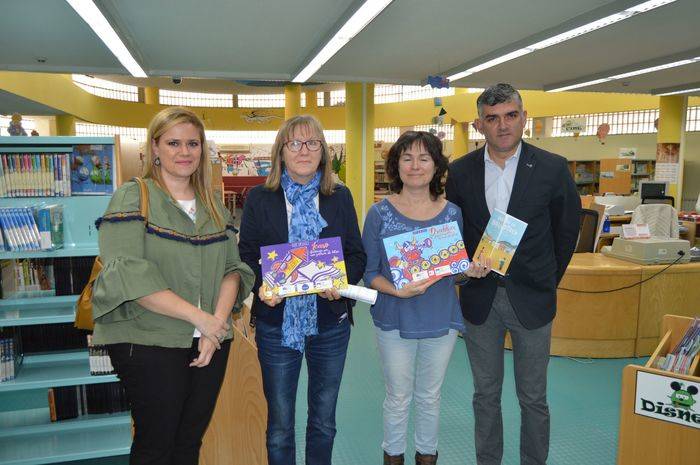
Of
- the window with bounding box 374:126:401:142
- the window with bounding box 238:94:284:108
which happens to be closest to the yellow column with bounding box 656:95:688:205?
the window with bounding box 374:126:401:142

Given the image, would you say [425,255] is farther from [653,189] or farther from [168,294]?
[653,189]

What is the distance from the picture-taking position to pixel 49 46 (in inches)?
287

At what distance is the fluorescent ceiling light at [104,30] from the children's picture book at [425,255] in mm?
4524

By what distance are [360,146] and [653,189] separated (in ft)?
21.1

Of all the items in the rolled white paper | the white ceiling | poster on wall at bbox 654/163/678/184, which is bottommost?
the rolled white paper

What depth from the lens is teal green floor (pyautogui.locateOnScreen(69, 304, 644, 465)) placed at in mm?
3011

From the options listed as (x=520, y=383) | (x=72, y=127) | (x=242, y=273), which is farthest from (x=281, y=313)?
(x=72, y=127)

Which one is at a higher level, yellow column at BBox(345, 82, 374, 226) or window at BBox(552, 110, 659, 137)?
window at BBox(552, 110, 659, 137)

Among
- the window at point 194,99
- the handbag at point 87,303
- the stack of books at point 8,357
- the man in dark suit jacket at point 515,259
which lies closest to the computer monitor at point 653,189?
the man in dark suit jacket at point 515,259

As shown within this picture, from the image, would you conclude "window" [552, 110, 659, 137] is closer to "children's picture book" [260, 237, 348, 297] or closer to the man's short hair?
the man's short hair

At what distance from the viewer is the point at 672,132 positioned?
12539 mm

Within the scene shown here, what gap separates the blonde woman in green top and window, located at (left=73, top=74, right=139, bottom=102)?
2182cm

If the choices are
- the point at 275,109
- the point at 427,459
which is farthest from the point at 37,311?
the point at 275,109

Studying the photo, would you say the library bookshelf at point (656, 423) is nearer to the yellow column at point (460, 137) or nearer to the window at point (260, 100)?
the yellow column at point (460, 137)
